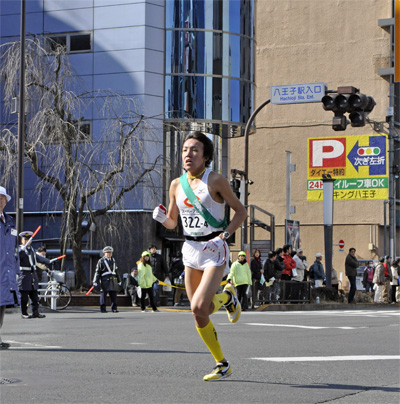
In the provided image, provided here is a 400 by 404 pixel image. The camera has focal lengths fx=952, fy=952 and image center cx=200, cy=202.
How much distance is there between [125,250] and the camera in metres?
35.5

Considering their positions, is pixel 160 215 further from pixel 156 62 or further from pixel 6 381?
pixel 156 62

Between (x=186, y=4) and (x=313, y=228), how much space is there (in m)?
22.5

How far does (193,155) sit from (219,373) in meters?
1.85

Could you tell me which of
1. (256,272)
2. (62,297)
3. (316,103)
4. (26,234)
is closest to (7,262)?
(26,234)

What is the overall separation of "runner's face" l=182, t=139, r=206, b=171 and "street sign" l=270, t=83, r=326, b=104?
17.9m

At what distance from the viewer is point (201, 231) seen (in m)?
8.05

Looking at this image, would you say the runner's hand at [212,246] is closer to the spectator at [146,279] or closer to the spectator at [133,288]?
the spectator at [146,279]

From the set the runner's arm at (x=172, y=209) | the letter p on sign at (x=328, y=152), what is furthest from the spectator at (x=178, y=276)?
the runner's arm at (x=172, y=209)

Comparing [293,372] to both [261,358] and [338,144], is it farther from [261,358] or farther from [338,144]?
[338,144]

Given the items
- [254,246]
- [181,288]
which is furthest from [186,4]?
[181,288]

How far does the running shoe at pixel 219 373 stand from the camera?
7863 millimetres

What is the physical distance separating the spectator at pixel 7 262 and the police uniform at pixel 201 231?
11.9ft

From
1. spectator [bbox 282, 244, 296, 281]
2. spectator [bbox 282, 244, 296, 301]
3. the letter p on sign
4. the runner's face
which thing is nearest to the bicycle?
spectator [bbox 282, 244, 296, 301]

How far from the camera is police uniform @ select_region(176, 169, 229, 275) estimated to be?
26.2 feet
